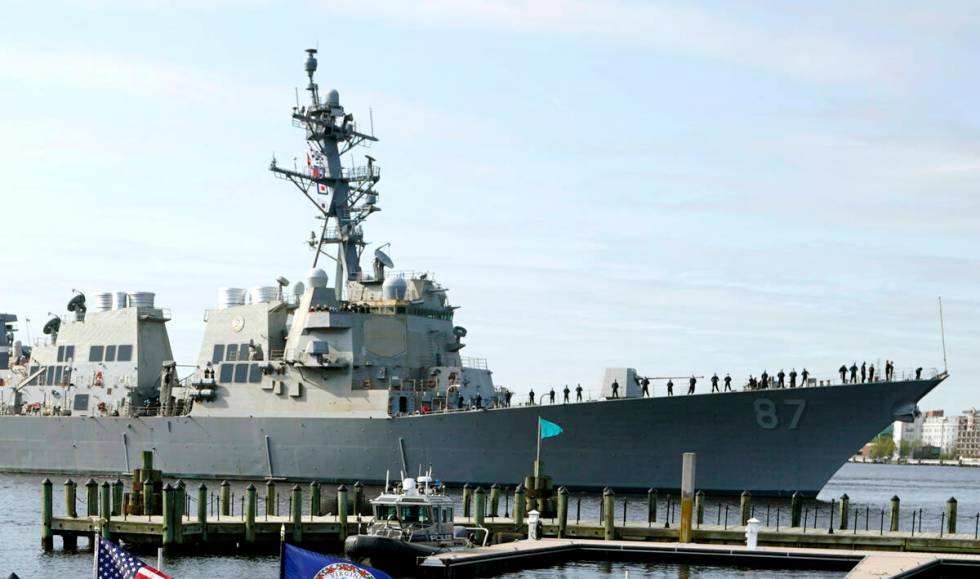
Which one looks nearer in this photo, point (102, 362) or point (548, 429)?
point (548, 429)

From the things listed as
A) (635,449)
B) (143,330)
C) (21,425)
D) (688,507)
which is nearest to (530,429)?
(635,449)

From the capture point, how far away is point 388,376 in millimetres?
48031

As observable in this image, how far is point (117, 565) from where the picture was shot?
13570 millimetres

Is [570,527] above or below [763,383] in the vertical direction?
below

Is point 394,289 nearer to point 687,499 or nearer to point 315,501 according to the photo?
point 315,501

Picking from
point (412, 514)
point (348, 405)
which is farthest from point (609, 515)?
point (348, 405)

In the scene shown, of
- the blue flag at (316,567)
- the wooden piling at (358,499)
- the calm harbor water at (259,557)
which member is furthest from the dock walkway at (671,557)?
the blue flag at (316,567)

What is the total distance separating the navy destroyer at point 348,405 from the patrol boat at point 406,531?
15.1 m

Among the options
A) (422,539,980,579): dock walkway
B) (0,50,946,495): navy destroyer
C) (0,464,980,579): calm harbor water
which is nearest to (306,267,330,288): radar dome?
(0,50,946,495): navy destroyer

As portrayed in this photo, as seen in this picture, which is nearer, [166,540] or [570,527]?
[166,540]

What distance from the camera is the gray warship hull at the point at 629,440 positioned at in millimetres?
42625

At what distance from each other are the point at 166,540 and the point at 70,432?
25.8 metres

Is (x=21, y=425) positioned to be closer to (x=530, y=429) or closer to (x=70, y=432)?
(x=70, y=432)

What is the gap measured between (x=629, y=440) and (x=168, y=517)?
55.6 feet
